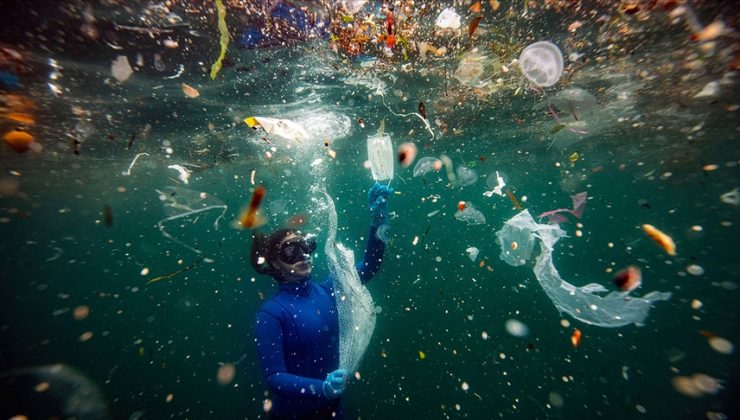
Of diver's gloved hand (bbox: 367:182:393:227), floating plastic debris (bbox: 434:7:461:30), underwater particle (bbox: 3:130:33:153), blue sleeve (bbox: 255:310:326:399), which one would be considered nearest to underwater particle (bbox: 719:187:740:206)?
floating plastic debris (bbox: 434:7:461:30)

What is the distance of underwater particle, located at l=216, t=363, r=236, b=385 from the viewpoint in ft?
57.9

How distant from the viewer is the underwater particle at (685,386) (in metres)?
11.6

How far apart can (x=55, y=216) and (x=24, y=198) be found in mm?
17627

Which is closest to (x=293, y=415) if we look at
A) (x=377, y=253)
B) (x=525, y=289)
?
(x=377, y=253)

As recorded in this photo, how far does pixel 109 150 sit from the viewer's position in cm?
1471

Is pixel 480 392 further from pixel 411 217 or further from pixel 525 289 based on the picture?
pixel 411 217

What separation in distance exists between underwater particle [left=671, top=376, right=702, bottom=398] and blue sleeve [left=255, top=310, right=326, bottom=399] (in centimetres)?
1616

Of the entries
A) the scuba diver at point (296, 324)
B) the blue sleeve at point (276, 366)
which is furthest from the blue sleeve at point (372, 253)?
the blue sleeve at point (276, 366)

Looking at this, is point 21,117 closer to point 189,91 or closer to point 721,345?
point 189,91

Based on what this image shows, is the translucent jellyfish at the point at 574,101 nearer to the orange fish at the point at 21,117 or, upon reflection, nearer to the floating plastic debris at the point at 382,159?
the floating plastic debris at the point at 382,159

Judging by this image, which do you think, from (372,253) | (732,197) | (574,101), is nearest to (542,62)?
(574,101)

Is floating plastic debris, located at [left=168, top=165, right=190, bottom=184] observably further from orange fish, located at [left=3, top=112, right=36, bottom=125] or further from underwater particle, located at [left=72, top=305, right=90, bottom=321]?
underwater particle, located at [left=72, top=305, right=90, bottom=321]

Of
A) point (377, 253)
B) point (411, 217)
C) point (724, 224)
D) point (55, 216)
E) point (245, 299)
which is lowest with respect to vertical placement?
point (724, 224)

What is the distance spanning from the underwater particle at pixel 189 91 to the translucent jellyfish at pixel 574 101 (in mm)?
13126
